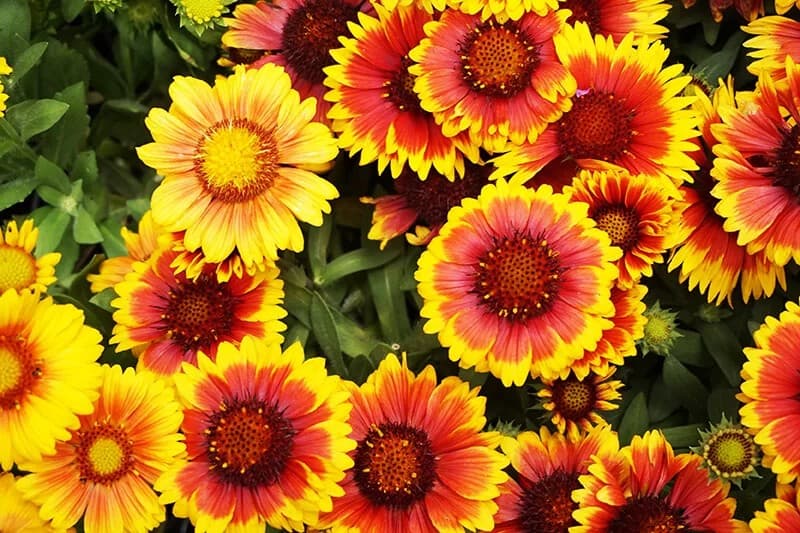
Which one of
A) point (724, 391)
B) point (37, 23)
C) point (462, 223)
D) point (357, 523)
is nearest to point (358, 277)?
point (462, 223)

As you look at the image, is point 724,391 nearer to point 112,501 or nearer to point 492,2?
point 492,2

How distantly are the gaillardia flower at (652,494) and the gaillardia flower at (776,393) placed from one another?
0.39 feet

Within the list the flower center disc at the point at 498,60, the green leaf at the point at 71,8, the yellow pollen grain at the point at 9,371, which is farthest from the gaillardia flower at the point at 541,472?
the green leaf at the point at 71,8

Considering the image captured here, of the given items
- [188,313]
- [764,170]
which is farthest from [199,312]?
[764,170]

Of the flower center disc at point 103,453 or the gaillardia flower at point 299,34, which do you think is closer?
the flower center disc at point 103,453

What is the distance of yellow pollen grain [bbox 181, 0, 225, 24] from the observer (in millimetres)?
1691

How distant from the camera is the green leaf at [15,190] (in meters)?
1.83

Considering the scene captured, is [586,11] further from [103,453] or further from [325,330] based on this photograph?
[103,453]

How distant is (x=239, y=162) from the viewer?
156cm

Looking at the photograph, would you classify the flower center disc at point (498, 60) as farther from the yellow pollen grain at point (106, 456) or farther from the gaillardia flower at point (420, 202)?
the yellow pollen grain at point (106, 456)

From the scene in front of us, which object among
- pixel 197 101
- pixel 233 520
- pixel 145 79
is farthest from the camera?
pixel 145 79

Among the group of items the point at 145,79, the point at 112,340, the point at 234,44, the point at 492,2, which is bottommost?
the point at 112,340

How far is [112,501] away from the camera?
1529mm

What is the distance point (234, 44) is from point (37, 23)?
544 millimetres
